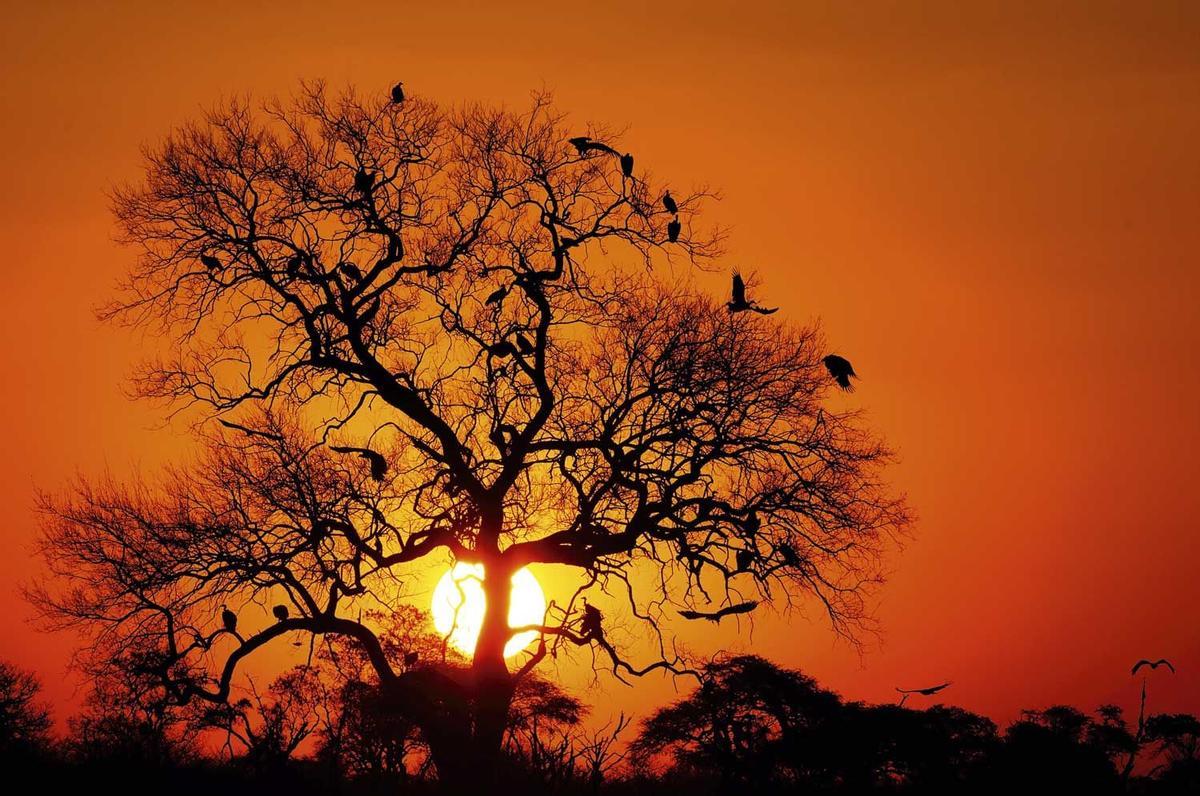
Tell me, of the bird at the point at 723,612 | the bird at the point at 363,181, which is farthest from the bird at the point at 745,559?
the bird at the point at 363,181

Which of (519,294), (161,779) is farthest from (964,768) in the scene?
(161,779)

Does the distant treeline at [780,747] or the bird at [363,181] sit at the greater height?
the bird at [363,181]

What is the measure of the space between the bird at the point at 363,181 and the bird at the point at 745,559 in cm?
809

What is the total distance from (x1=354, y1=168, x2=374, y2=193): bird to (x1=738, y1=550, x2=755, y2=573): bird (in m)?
8.09

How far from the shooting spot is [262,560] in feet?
75.1

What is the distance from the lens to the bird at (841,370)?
2289cm

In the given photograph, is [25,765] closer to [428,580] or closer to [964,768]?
[428,580]

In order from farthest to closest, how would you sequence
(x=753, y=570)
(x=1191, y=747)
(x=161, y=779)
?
(x=1191, y=747) < (x=753, y=570) < (x=161, y=779)

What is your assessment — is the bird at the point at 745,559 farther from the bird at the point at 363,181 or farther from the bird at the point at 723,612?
the bird at the point at 363,181

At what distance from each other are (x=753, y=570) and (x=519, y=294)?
5.72 meters

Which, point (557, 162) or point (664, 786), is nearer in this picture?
point (557, 162)

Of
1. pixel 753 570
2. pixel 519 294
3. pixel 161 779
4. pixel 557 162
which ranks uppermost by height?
pixel 557 162

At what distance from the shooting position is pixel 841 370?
75.2 ft

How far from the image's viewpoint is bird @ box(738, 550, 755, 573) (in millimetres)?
23094
